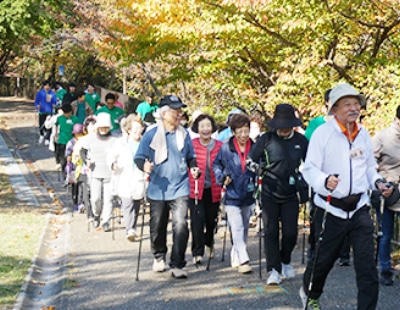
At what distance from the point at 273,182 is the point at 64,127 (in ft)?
31.0

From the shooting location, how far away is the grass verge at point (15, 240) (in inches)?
330

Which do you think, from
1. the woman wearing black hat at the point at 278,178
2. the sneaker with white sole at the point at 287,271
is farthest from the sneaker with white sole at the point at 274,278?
the sneaker with white sole at the point at 287,271

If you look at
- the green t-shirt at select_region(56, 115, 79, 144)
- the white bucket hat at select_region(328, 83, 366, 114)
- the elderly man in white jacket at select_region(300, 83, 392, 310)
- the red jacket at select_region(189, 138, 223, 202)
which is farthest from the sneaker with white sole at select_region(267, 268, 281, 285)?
the green t-shirt at select_region(56, 115, 79, 144)

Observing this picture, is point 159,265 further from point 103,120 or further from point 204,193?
point 103,120

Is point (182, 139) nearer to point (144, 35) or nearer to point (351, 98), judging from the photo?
point (351, 98)

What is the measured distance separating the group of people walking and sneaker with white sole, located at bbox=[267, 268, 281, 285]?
10mm

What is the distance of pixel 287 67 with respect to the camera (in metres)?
13.1

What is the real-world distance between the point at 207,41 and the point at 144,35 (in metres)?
2.08

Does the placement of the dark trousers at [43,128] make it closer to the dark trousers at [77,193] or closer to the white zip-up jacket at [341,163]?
the dark trousers at [77,193]

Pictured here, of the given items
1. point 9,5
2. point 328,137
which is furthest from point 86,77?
point 328,137

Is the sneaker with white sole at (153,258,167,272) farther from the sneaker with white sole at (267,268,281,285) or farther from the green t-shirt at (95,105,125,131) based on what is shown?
the green t-shirt at (95,105,125,131)

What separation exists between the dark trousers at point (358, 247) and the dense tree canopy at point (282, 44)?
4227mm

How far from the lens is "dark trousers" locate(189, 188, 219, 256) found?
31.7ft

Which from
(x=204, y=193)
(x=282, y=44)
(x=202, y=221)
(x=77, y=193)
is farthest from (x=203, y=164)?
(x=77, y=193)
